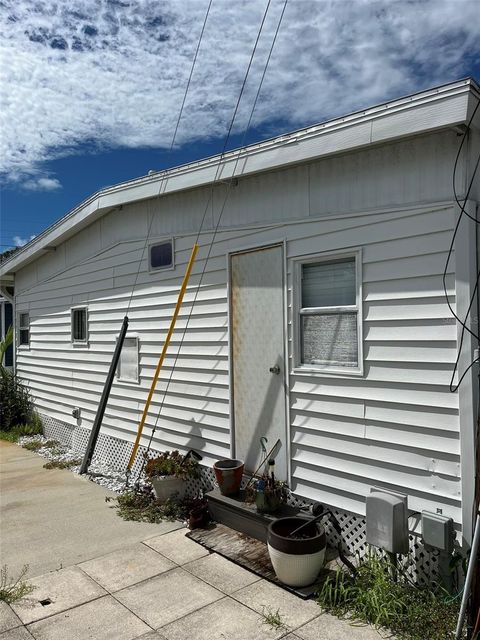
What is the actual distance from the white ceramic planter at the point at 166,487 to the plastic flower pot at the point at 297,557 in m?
1.90

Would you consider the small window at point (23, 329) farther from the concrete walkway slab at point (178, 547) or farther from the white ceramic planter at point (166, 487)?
the concrete walkway slab at point (178, 547)

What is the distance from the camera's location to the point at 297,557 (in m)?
3.62

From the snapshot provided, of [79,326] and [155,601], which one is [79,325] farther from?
[155,601]

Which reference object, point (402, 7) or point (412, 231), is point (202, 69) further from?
point (412, 231)

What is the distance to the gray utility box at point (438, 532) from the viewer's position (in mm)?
3295

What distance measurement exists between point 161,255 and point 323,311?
271 centimetres

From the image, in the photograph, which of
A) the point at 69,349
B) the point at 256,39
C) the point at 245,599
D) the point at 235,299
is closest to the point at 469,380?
the point at 245,599

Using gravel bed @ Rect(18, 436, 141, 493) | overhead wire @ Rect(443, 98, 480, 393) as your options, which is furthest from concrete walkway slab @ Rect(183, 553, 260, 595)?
gravel bed @ Rect(18, 436, 141, 493)

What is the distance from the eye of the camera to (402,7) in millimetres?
4297

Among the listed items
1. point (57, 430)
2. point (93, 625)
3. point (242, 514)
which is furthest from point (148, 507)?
point (57, 430)

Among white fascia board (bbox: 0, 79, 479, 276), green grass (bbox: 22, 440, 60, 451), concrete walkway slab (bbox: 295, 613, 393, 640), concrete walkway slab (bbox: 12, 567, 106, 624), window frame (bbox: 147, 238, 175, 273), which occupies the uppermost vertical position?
white fascia board (bbox: 0, 79, 479, 276)

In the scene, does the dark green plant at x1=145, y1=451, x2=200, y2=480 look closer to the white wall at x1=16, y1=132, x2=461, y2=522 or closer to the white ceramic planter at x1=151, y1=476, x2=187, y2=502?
the white ceramic planter at x1=151, y1=476, x2=187, y2=502

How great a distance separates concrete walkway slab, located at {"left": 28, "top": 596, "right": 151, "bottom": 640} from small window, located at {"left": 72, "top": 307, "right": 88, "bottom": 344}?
5.10 metres

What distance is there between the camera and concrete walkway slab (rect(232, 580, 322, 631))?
3.34m
